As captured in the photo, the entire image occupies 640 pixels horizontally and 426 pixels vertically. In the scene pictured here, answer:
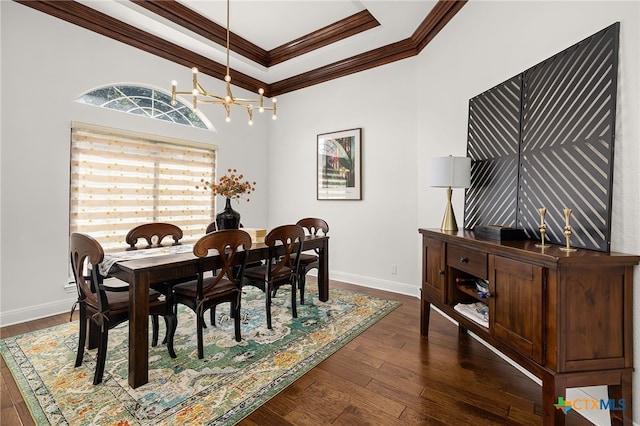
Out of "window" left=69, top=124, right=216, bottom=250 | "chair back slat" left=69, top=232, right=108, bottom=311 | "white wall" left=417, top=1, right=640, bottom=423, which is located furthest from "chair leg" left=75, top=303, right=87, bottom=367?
"white wall" left=417, top=1, right=640, bottom=423

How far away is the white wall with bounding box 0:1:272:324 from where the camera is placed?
2.83 meters

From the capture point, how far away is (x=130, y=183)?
145 inches

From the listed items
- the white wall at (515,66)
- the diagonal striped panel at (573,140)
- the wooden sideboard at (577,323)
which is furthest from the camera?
the diagonal striped panel at (573,140)

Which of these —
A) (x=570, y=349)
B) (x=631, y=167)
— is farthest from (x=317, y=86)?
(x=570, y=349)

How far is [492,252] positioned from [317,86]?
3.99 metres

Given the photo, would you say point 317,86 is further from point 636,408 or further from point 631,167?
point 636,408

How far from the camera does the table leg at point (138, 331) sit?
1882 mm

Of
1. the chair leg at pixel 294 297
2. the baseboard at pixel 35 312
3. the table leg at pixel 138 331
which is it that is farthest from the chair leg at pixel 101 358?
the baseboard at pixel 35 312

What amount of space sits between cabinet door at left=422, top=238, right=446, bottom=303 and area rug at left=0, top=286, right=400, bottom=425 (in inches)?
29.5

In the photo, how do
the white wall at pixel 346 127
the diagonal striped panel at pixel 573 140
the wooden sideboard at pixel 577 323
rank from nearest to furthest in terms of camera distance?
1. the wooden sideboard at pixel 577 323
2. the diagonal striped panel at pixel 573 140
3. the white wall at pixel 346 127

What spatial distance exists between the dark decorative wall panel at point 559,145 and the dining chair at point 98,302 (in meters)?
2.67

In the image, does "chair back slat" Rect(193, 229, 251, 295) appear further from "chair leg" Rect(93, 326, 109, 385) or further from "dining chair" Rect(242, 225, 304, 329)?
"chair leg" Rect(93, 326, 109, 385)

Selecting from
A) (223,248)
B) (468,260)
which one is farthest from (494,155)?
(223,248)

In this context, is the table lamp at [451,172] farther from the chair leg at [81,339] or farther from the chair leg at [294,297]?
the chair leg at [81,339]
